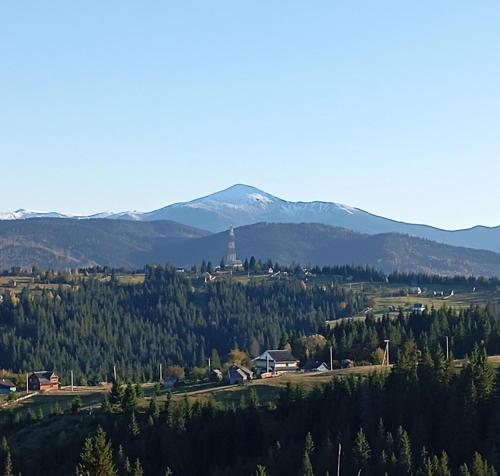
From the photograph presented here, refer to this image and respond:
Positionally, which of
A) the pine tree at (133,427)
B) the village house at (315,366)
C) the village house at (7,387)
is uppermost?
the village house at (315,366)

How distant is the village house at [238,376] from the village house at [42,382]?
34141 mm

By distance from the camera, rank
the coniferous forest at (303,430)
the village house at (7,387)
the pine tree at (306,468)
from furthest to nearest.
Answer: the village house at (7,387) < the coniferous forest at (303,430) < the pine tree at (306,468)

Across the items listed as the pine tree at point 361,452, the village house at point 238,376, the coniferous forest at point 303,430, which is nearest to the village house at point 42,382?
the village house at point 238,376

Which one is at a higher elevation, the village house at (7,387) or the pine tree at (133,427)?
the pine tree at (133,427)

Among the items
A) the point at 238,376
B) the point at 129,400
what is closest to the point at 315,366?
the point at 238,376

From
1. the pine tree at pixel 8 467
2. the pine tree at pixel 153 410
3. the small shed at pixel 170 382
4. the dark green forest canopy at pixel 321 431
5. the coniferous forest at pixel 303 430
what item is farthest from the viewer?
the small shed at pixel 170 382

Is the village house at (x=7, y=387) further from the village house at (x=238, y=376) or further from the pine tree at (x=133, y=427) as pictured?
the pine tree at (x=133, y=427)

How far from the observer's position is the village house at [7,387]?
143637 millimetres

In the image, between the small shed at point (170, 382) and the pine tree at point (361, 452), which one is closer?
the pine tree at point (361, 452)

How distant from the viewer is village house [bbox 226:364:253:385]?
115625 mm

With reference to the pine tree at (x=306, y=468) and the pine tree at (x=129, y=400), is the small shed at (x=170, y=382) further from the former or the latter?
the pine tree at (x=306, y=468)

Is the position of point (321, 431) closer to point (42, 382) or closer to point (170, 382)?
point (170, 382)

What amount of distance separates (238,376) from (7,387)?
4417cm

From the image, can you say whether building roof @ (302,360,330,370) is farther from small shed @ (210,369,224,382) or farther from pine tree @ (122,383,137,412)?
pine tree @ (122,383,137,412)
